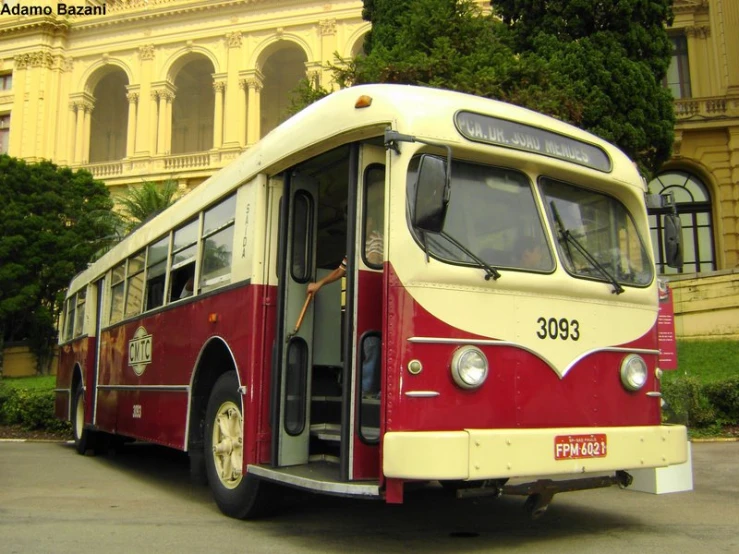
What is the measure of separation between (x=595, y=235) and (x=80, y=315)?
31.3ft

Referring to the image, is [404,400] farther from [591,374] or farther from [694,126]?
[694,126]

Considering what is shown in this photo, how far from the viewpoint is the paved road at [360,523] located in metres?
5.32

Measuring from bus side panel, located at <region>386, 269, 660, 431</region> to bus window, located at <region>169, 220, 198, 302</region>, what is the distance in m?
3.22

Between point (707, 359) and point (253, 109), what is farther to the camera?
point (253, 109)

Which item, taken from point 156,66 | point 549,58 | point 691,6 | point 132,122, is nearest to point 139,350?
point 549,58

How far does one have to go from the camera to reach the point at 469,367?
4699 mm

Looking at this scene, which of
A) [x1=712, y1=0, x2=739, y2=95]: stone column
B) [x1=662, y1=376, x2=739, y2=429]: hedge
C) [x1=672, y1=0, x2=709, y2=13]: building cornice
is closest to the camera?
[x1=662, y1=376, x2=739, y2=429]: hedge

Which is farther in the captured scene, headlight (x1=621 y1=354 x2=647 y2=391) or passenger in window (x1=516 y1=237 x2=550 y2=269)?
headlight (x1=621 y1=354 x2=647 y2=391)

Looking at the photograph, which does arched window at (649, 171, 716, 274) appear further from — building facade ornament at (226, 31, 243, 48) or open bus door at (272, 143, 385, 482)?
open bus door at (272, 143, 385, 482)

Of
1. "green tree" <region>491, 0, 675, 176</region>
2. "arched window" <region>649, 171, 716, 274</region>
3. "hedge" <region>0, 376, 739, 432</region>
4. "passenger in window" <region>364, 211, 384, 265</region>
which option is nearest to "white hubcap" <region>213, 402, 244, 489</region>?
"passenger in window" <region>364, 211, 384, 265</region>

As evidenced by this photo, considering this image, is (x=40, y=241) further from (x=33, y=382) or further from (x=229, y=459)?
(x=229, y=459)

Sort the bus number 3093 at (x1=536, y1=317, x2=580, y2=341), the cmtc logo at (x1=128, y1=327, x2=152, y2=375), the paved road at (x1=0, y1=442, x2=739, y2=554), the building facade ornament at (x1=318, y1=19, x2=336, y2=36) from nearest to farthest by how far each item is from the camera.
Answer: the bus number 3093 at (x1=536, y1=317, x2=580, y2=341), the paved road at (x1=0, y1=442, x2=739, y2=554), the cmtc logo at (x1=128, y1=327, x2=152, y2=375), the building facade ornament at (x1=318, y1=19, x2=336, y2=36)

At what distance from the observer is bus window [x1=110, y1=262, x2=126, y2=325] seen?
32.6 feet

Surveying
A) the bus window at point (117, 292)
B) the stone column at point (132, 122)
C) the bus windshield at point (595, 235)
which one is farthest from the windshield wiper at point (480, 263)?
the stone column at point (132, 122)
